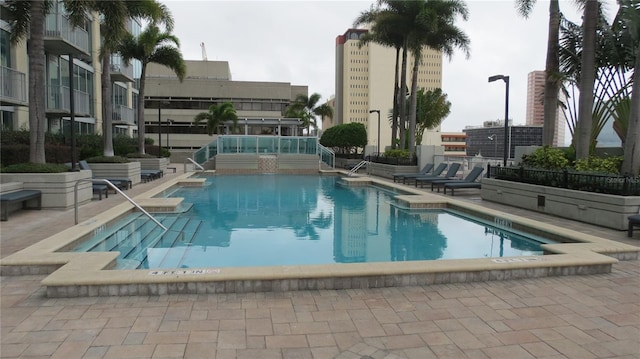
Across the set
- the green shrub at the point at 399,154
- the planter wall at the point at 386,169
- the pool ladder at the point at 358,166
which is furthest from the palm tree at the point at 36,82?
the pool ladder at the point at 358,166

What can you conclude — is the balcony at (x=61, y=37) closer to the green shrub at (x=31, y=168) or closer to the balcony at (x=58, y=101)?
the balcony at (x=58, y=101)

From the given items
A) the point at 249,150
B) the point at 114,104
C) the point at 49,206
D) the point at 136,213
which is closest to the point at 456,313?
the point at 136,213

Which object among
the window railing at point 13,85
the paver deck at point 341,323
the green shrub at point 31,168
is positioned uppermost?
the window railing at point 13,85

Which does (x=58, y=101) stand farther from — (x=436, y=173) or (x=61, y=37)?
(x=436, y=173)

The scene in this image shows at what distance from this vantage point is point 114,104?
103 ft

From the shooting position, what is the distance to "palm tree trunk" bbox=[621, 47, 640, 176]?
1064cm

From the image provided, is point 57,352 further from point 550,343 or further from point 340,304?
point 550,343

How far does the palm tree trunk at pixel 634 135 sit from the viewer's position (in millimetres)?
10641

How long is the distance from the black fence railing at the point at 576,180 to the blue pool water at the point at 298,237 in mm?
2315

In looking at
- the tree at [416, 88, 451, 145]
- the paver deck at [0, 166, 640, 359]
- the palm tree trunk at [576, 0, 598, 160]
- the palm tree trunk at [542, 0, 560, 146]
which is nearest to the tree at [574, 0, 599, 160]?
the palm tree trunk at [576, 0, 598, 160]

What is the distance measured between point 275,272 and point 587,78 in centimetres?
1124

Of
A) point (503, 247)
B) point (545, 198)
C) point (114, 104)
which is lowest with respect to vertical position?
point (503, 247)

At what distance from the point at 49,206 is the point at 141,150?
14705mm

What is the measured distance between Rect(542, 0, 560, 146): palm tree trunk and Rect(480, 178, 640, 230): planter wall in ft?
11.5
